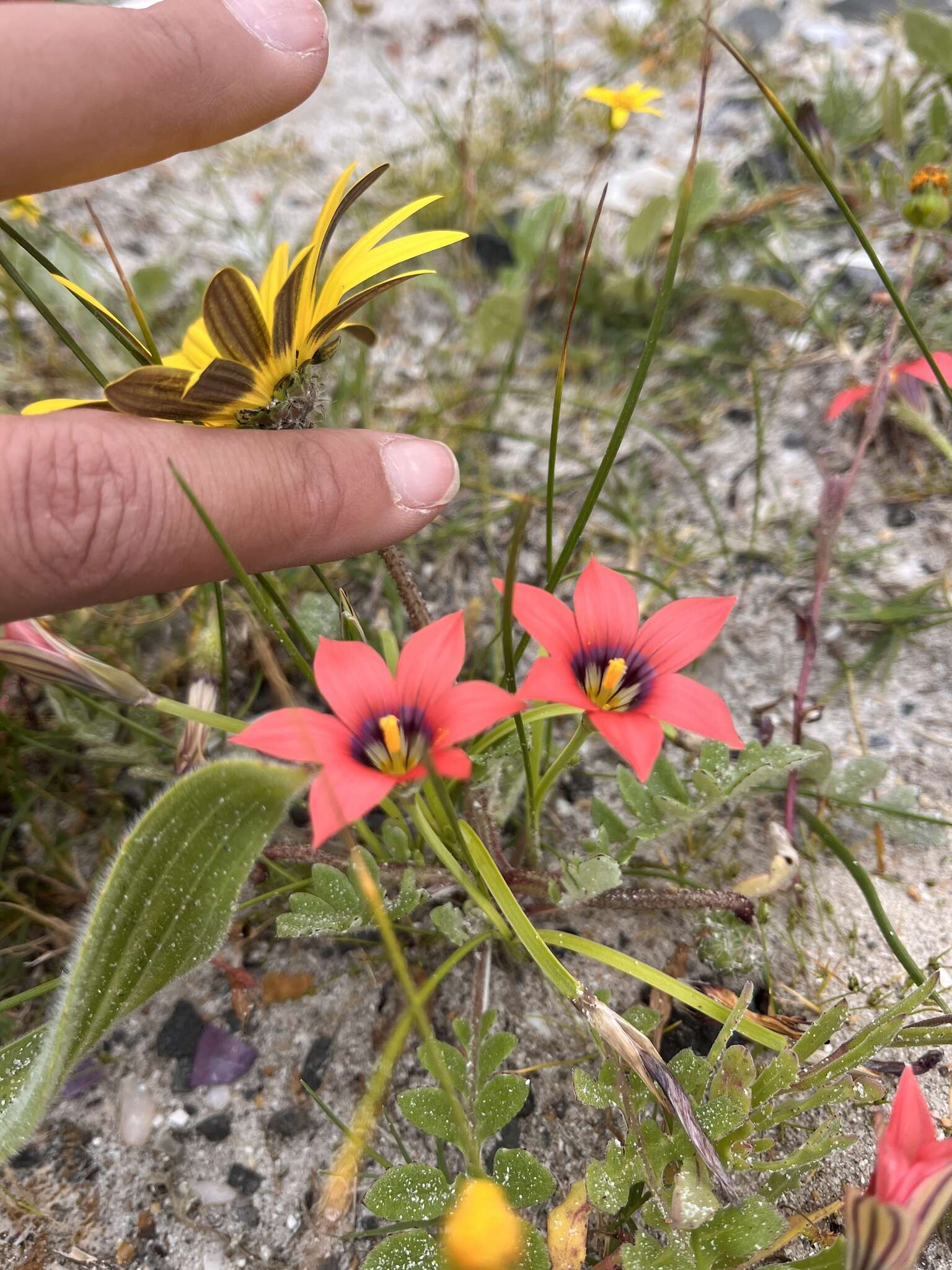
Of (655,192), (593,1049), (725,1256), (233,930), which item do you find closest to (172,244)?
(655,192)

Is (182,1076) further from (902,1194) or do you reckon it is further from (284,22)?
(284,22)

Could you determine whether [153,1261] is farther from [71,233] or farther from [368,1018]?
[71,233]

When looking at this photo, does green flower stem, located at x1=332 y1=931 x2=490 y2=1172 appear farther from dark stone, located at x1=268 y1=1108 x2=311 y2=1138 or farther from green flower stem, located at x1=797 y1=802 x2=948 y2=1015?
green flower stem, located at x1=797 y1=802 x2=948 y2=1015

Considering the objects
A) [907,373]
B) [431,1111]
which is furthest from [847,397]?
[431,1111]

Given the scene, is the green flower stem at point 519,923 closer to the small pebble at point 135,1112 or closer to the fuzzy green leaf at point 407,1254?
the fuzzy green leaf at point 407,1254

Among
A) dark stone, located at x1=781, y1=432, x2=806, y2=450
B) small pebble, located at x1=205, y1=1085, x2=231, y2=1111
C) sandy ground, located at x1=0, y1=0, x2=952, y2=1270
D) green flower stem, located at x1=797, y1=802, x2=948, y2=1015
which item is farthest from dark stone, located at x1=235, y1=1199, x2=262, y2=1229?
dark stone, located at x1=781, y1=432, x2=806, y2=450
